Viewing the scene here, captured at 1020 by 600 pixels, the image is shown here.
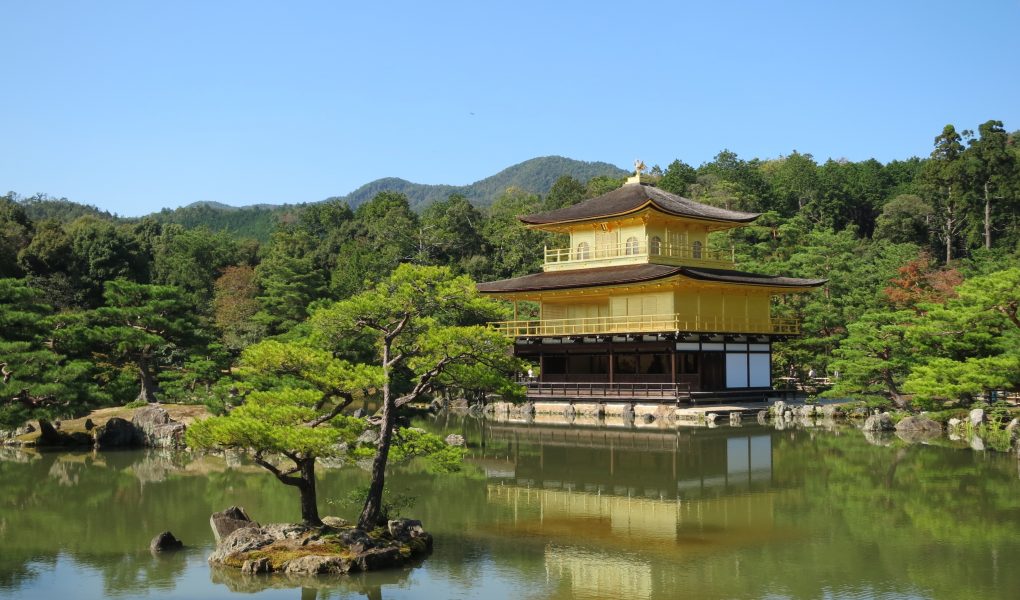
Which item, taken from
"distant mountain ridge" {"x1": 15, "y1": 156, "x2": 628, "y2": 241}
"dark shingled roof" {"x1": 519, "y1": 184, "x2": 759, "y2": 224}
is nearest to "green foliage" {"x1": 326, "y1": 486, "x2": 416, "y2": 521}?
"dark shingled roof" {"x1": 519, "y1": 184, "x2": 759, "y2": 224}

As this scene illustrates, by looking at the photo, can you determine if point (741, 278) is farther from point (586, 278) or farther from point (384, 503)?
point (384, 503)

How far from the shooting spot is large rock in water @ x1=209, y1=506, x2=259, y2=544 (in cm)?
1239

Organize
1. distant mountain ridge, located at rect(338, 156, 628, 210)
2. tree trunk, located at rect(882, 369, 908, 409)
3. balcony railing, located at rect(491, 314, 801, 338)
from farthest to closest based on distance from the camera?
distant mountain ridge, located at rect(338, 156, 628, 210) → balcony railing, located at rect(491, 314, 801, 338) → tree trunk, located at rect(882, 369, 908, 409)

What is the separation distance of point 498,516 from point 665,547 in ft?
10.6

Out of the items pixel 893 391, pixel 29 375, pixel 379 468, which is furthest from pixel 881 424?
pixel 29 375

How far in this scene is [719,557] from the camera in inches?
468

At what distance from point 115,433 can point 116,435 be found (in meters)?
0.08

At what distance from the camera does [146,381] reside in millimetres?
26984

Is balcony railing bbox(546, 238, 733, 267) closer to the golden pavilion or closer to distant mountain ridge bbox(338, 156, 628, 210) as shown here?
the golden pavilion

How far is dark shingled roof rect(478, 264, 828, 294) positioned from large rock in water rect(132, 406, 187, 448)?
49.4ft

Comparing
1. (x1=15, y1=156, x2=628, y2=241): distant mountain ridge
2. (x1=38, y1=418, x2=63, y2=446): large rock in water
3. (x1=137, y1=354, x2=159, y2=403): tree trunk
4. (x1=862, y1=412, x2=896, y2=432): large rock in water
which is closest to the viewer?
(x1=38, y1=418, x2=63, y2=446): large rock in water

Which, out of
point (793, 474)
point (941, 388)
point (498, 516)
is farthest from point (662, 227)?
point (498, 516)

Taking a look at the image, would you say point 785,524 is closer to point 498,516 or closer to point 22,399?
point 498,516

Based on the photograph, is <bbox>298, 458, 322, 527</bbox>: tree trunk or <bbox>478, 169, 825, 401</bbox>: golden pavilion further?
<bbox>478, 169, 825, 401</bbox>: golden pavilion
